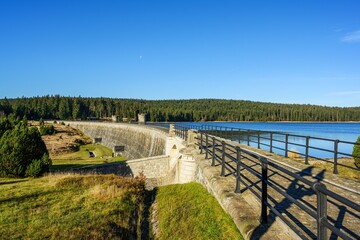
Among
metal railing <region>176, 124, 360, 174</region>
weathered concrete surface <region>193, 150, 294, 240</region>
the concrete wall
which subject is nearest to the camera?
weathered concrete surface <region>193, 150, 294, 240</region>

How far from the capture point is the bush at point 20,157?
75.1ft

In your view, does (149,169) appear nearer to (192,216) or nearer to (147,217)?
(147,217)

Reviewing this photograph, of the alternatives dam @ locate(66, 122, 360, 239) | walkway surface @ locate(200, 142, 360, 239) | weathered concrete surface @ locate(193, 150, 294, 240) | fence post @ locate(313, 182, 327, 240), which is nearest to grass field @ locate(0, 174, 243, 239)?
weathered concrete surface @ locate(193, 150, 294, 240)

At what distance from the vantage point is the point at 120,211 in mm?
12867

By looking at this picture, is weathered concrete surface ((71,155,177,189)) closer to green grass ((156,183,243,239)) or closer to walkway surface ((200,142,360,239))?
green grass ((156,183,243,239))

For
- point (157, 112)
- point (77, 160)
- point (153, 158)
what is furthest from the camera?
point (157, 112)

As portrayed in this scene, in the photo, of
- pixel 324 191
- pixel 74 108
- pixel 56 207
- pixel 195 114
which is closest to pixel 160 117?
pixel 195 114

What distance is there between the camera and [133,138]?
56.7 m

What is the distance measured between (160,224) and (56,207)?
4.96m

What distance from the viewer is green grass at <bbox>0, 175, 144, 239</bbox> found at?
10258mm

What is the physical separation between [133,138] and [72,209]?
144 ft

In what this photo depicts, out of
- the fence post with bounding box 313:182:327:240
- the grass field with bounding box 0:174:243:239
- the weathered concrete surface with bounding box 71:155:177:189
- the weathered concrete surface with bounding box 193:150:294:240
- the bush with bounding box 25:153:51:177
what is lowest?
the weathered concrete surface with bounding box 71:155:177:189

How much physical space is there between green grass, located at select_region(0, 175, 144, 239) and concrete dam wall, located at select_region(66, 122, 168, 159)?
17.4 m

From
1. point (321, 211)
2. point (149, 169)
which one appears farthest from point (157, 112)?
point (321, 211)
